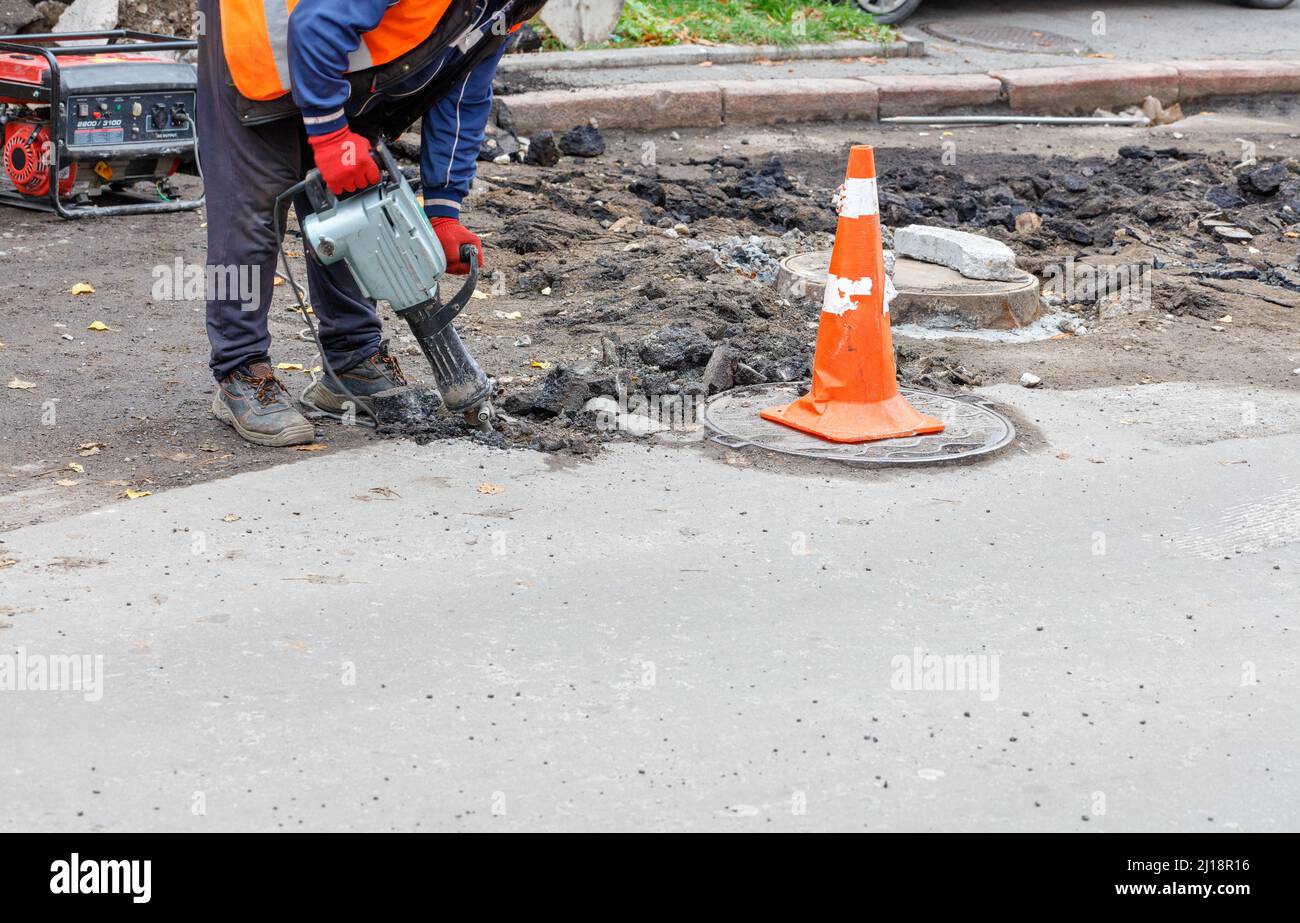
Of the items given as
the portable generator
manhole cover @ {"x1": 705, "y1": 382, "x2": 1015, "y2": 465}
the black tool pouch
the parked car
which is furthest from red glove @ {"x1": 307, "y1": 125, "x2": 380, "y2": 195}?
the parked car

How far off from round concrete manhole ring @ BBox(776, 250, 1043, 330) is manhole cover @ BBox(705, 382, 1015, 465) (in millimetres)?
996

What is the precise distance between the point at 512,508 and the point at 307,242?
1.06 m

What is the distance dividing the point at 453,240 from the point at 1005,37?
954 centimetres

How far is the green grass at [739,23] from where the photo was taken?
12.0m

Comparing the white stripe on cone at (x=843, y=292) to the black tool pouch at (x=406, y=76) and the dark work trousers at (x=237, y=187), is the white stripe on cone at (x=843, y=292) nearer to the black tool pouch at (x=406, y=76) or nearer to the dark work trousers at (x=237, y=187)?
the black tool pouch at (x=406, y=76)

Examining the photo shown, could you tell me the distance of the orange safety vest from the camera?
432 cm

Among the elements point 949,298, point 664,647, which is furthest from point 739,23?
point 664,647

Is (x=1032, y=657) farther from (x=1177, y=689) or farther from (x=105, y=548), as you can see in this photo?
(x=105, y=548)

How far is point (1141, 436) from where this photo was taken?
5.20m

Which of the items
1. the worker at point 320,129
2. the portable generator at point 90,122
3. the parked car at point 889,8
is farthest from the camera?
the parked car at point 889,8

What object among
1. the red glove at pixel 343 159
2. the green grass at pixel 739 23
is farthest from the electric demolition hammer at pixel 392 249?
the green grass at pixel 739 23

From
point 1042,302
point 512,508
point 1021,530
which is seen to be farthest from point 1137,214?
point 512,508

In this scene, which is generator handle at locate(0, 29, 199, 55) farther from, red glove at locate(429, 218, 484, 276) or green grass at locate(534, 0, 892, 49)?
green grass at locate(534, 0, 892, 49)

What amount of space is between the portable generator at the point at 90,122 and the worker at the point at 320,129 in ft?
9.28
